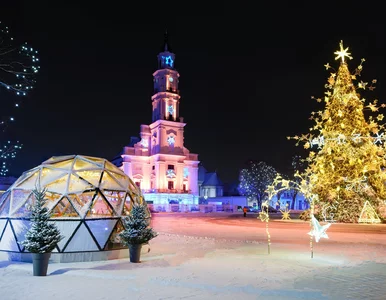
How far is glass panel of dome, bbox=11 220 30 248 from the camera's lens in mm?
10727

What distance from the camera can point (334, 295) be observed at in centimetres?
688

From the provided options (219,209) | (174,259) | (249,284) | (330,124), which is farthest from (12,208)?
(219,209)

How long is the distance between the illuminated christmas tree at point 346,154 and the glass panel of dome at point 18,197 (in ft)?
60.9

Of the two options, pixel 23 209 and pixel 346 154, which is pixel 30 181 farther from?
pixel 346 154

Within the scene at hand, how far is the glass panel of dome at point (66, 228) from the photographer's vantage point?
413 inches

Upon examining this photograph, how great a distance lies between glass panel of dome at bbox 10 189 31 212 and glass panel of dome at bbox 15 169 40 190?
0.17 metres

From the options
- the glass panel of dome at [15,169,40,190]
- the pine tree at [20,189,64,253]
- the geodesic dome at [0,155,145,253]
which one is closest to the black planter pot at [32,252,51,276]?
the pine tree at [20,189,64,253]

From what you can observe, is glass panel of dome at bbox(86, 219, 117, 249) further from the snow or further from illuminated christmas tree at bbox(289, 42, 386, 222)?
illuminated christmas tree at bbox(289, 42, 386, 222)

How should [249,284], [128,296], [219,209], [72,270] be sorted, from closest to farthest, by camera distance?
[128,296] < [249,284] < [72,270] < [219,209]

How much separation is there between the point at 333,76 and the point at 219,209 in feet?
140

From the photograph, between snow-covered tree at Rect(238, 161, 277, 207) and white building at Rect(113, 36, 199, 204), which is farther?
white building at Rect(113, 36, 199, 204)

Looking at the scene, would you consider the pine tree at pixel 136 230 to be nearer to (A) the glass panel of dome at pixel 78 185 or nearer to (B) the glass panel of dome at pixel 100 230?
(B) the glass panel of dome at pixel 100 230

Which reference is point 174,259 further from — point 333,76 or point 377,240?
point 333,76

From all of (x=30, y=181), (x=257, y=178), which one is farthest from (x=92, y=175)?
(x=257, y=178)
